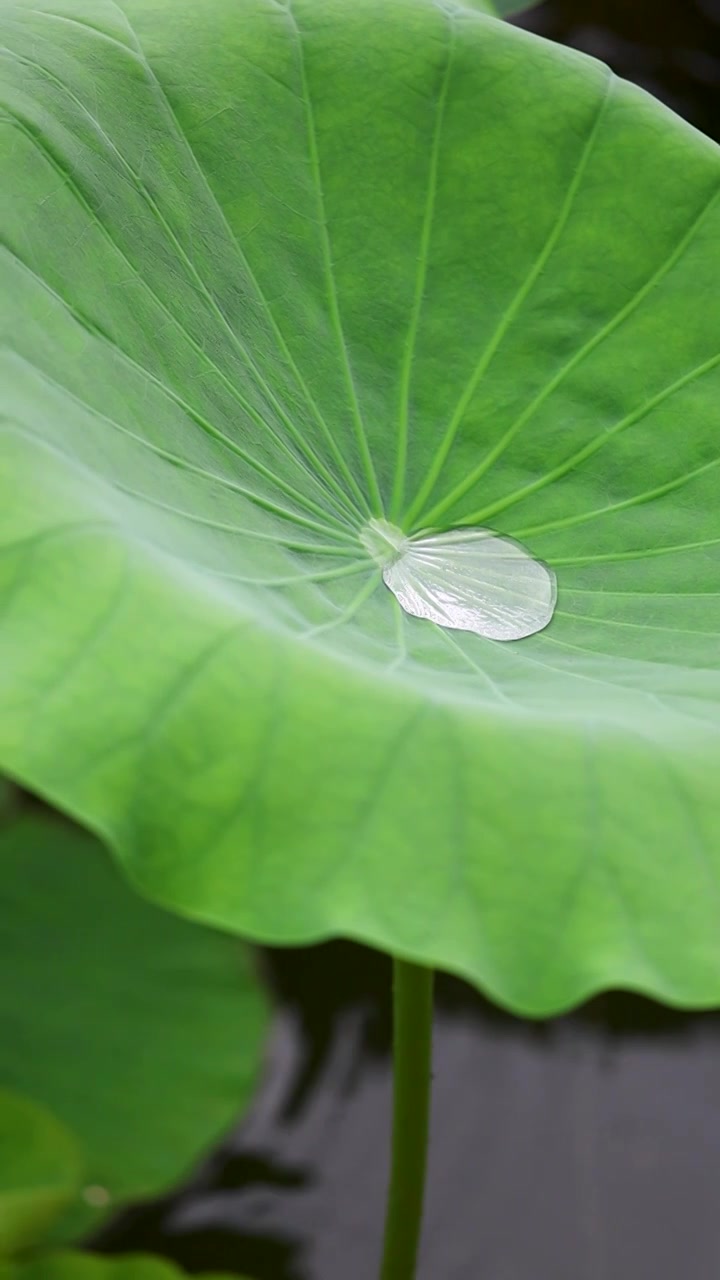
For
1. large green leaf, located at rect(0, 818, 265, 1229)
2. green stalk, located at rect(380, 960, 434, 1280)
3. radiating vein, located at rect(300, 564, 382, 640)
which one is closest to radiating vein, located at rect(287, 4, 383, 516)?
radiating vein, located at rect(300, 564, 382, 640)

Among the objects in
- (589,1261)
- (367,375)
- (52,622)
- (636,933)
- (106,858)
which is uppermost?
(367,375)

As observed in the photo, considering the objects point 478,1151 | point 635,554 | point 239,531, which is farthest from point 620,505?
point 478,1151

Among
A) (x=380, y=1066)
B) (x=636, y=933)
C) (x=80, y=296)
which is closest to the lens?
(x=636, y=933)

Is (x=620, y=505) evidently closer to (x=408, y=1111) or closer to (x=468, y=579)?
(x=468, y=579)

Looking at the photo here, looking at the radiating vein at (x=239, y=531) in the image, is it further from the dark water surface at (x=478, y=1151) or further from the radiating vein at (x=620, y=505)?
the dark water surface at (x=478, y=1151)

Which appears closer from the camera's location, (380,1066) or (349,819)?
(349,819)

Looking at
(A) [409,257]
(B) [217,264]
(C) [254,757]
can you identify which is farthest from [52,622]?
(A) [409,257]

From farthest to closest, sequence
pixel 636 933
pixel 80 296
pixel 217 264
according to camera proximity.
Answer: pixel 217 264, pixel 80 296, pixel 636 933

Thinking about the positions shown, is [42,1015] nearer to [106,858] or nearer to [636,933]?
[106,858]

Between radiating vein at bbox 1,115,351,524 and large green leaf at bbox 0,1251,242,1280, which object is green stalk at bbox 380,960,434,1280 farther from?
radiating vein at bbox 1,115,351,524
